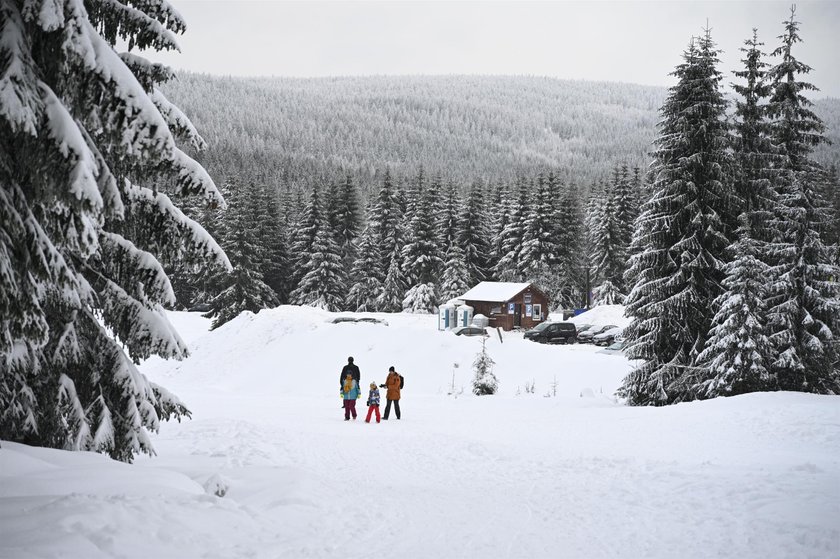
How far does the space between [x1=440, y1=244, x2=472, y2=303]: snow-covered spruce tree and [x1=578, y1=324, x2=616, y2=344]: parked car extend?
49.5 feet

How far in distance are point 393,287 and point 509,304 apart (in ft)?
41.9

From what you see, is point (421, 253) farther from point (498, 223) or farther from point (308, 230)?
point (498, 223)

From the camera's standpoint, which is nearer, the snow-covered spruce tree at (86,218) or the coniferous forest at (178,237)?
the snow-covered spruce tree at (86,218)

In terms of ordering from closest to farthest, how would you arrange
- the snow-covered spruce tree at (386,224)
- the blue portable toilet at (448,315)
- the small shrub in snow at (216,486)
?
the small shrub in snow at (216,486), the blue portable toilet at (448,315), the snow-covered spruce tree at (386,224)

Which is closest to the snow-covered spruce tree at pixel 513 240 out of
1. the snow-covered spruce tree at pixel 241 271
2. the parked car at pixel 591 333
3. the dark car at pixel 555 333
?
the parked car at pixel 591 333

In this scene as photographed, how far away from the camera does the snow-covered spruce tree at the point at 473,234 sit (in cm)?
6266

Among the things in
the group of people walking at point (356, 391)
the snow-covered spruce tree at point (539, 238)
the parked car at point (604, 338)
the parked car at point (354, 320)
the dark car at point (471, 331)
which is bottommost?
the parked car at point (604, 338)

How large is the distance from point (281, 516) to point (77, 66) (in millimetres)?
5269

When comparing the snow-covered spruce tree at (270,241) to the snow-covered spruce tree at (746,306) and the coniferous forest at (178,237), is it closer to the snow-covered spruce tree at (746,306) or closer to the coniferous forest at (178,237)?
the coniferous forest at (178,237)

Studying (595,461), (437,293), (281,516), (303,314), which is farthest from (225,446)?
(437,293)

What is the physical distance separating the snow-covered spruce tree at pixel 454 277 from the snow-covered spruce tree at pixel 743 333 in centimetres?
3930

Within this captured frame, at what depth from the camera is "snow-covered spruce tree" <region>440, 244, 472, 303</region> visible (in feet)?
191

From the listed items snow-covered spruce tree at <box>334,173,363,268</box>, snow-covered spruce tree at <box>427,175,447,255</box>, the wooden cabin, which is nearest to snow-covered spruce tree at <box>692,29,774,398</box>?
the wooden cabin

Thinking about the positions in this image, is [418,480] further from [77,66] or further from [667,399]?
[667,399]
